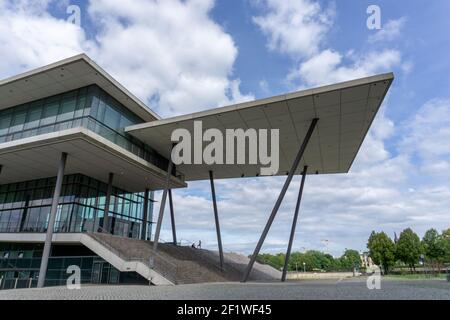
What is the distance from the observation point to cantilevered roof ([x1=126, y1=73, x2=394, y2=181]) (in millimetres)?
16703

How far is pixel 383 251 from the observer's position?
52219mm

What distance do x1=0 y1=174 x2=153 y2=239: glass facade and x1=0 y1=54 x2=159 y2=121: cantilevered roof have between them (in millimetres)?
7472

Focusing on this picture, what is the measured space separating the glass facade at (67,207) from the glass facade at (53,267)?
6.04ft

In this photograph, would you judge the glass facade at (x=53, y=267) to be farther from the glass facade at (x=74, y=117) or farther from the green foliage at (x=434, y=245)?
the green foliage at (x=434, y=245)

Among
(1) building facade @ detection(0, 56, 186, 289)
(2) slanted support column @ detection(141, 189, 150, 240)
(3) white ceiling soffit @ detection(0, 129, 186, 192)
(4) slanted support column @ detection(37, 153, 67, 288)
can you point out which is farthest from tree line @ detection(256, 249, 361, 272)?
(4) slanted support column @ detection(37, 153, 67, 288)

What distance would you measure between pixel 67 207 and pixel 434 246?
51.0m

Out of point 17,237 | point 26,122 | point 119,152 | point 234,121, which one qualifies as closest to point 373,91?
point 234,121

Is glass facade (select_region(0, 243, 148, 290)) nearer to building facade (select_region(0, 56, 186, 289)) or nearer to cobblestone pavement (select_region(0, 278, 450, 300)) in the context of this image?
building facade (select_region(0, 56, 186, 289))

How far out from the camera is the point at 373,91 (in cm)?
1617

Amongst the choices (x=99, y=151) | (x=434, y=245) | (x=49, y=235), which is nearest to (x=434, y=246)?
(x=434, y=245)

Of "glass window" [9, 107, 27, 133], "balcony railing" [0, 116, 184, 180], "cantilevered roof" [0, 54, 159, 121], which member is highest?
"cantilevered roof" [0, 54, 159, 121]
